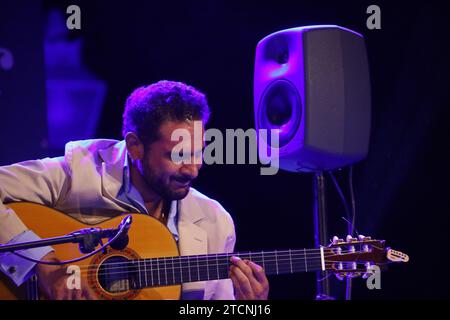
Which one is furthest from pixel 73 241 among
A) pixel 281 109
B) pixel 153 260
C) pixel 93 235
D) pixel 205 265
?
pixel 281 109

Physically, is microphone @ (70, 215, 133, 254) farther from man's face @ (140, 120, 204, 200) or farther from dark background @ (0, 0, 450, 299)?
dark background @ (0, 0, 450, 299)

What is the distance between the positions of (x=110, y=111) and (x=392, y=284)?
2.04m

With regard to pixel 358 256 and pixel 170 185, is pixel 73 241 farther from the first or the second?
pixel 358 256

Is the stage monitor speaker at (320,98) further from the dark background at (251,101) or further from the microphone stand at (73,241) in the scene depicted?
the microphone stand at (73,241)

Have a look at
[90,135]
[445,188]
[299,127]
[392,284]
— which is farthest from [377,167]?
[90,135]

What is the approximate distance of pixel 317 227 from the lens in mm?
3102

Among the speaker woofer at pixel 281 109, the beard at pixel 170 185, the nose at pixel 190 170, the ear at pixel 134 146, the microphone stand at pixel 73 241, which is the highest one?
the speaker woofer at pixel 281 109

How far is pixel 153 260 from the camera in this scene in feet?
8.92

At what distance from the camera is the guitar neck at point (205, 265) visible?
2700mm

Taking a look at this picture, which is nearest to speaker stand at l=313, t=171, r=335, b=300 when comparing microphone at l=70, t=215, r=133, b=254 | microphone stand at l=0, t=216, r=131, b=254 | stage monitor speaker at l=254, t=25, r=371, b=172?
stage monitor speaker at l=254, t=25, r=371, b=172

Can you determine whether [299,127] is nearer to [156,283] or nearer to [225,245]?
[225,245]

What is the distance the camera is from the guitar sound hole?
8.70ft

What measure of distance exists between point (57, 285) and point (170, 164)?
0.75 m

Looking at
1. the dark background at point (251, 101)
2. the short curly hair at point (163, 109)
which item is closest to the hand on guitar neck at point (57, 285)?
the short curly hair at point (163, 109)
